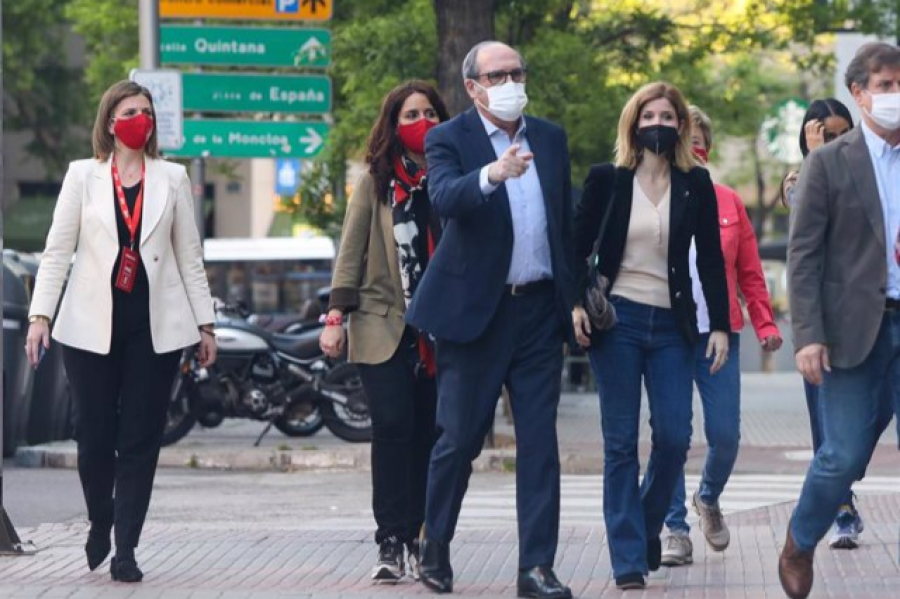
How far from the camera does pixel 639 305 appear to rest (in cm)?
758

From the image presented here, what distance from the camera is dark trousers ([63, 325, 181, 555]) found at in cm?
795

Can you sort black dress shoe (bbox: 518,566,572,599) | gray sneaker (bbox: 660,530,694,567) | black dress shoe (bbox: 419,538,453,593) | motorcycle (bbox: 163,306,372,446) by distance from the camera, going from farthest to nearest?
motorcycle (bbox: 163,306,372,446) → gray sneaker (bbox: 660,530,694,567) → black dress shoe (bbox: 419,538,453,593) → black dress shoe (bbox: 518,566,572,599)

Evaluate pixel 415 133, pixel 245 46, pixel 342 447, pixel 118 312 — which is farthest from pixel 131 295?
pixel 245 46

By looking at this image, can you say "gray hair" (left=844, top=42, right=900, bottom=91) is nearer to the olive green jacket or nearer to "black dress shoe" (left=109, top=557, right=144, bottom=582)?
the olive green jacket

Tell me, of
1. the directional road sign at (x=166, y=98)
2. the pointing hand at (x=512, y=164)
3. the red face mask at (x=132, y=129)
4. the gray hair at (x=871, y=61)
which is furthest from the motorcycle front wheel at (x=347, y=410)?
the gray hair at (x=871, y=61)

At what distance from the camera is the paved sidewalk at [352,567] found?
756 centimetres

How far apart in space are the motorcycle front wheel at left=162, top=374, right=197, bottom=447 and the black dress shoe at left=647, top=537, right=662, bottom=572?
9.06m

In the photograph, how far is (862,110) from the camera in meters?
6.96

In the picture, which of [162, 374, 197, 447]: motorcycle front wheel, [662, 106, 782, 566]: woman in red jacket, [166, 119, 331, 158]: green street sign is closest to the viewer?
[662, 106, 782, 566]: woman in red jacket

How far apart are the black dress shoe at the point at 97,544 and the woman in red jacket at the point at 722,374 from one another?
88.7 inches

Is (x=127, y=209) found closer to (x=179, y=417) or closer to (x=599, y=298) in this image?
(x=599, y=298)

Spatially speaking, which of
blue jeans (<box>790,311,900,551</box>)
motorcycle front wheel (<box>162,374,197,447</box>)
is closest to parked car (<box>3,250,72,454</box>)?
motorcycle front wheel (<box>162,374,197,447</box>)

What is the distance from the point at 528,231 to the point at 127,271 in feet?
5.40

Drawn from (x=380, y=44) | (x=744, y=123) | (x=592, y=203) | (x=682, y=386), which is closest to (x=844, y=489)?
(x=682, y=386)
